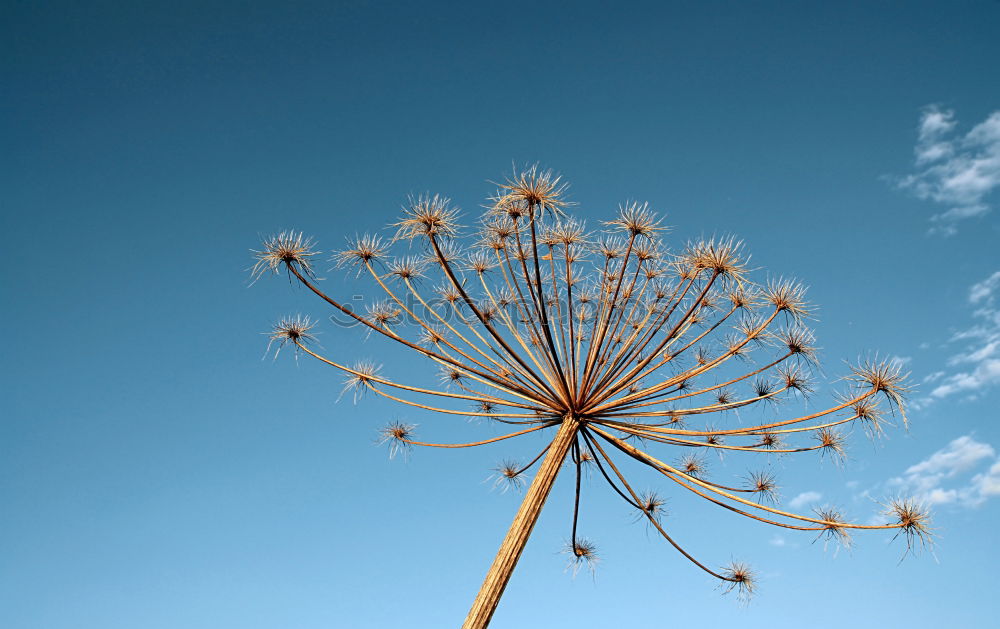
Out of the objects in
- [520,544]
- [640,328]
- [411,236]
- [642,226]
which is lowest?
[520,544]

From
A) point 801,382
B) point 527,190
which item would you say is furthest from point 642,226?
point 801,382

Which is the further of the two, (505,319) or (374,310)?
(374,310)

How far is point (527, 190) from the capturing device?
27.7 ft

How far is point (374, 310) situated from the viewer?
429 inches

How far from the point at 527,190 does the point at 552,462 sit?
11.5 ft

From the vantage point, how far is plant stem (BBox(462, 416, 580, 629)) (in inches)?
267

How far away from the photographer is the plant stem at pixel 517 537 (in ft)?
22.3

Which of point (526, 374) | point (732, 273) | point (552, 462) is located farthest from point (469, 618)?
point (732, 273)

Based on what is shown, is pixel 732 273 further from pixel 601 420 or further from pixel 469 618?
pixel 469 618

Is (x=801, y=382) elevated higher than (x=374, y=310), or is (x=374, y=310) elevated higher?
(x=374, y=310)

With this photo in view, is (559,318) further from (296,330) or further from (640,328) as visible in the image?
(296,330)

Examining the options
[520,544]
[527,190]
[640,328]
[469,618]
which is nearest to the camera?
[469,618]

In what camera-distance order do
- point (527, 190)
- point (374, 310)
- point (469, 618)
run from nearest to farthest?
point (469, 618), point (527, 190), point (374, 310)

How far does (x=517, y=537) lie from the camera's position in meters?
7.36
